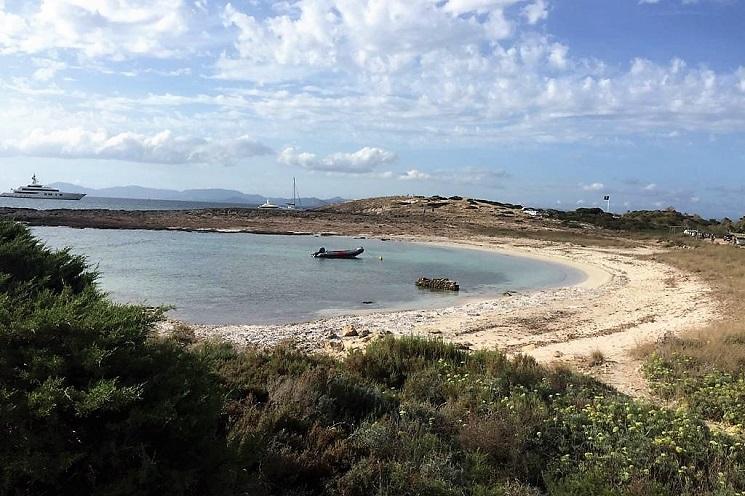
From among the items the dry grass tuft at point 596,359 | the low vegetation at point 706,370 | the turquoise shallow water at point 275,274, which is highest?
the low vegetation at point 706,370

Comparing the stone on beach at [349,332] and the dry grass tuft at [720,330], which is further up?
the dry grass tuft at [720,330]

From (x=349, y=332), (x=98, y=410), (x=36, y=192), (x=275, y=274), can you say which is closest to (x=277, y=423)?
(x=98, y=410)

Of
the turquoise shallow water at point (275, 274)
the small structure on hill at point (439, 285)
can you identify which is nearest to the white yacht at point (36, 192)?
the turquoise shallow water at point (275, 274)

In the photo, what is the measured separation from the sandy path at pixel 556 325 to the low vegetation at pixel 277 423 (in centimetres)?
335

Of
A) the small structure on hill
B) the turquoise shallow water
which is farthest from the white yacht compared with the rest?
the small structure on hill

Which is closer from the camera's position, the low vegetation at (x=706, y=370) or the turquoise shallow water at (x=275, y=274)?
the low vegetation at (x=706, y=370)

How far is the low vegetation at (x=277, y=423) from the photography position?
135 inches

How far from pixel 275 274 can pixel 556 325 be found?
1570 centimetres

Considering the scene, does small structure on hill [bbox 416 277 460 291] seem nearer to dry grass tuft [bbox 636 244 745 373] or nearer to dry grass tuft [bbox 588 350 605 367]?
dry grass tuft [bbox 636 244 745 373]

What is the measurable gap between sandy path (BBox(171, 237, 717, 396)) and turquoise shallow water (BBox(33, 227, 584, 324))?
2.36m

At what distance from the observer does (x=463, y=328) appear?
1536 centimetres

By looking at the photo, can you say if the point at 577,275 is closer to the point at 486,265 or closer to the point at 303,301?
the point at 486,265

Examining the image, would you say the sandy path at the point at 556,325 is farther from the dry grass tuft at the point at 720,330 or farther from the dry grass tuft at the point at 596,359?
the dry grass tuft at the point at 720,330

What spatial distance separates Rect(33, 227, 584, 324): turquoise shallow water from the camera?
65.2 feet
